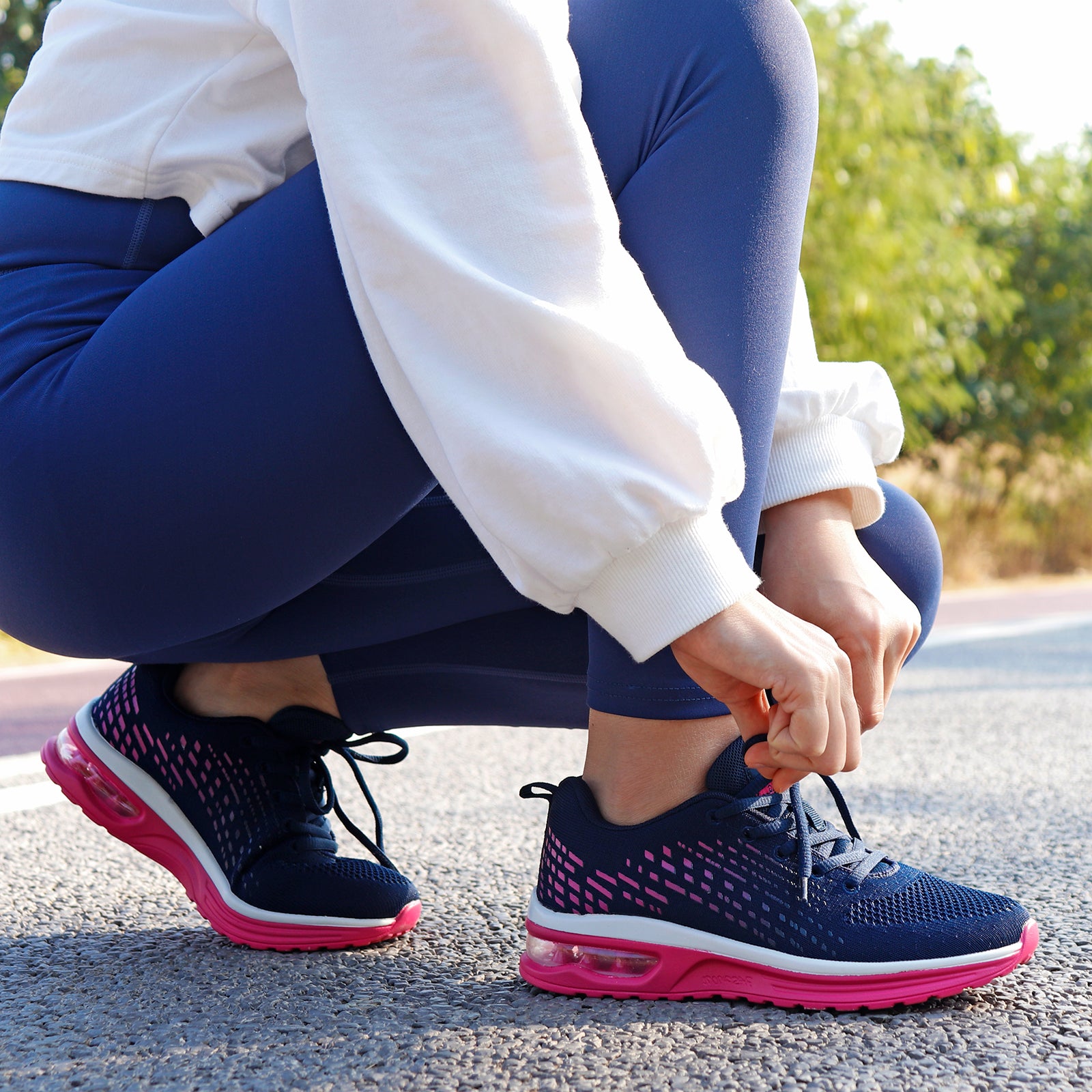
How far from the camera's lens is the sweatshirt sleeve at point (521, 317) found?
761 mm

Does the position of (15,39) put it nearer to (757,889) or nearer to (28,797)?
(28,797)

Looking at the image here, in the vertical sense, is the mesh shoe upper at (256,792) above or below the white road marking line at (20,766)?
above

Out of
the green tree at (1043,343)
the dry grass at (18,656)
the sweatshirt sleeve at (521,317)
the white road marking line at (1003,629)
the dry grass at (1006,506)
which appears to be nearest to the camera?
the sweatshirt sleeve at (521,317)

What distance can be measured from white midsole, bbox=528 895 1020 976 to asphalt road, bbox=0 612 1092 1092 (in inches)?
1.5

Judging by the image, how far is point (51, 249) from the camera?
983 mm

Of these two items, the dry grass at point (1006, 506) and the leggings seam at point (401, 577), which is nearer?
the leggings seam at point (401, 577)

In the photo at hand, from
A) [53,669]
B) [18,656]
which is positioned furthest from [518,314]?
[18,656]

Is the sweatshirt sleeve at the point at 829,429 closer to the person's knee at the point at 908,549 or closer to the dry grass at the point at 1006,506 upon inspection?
the person's knee at the point at 908,549

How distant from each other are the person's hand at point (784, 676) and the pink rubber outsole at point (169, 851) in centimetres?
49

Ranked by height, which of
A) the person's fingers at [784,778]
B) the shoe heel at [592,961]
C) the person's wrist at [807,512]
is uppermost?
the person's wrist at [807,512]

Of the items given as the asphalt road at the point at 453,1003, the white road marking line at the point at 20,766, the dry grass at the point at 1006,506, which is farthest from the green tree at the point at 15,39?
the dry grass at the point at 1006,506

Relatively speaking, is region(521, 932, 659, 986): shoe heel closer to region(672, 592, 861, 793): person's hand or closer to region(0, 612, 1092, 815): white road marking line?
region(672, 592, 861, 793): person's hand

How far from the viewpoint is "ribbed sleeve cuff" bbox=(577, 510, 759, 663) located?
0.77m

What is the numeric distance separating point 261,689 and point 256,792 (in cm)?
10
